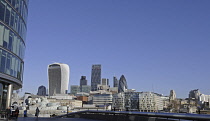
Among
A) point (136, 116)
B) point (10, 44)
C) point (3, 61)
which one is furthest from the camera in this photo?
point (10, 44)

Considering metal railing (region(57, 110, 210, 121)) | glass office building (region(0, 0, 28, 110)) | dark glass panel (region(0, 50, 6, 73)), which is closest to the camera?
metal railing (region(57, 110, 210, 121))

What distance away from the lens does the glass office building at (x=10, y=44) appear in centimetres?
3181

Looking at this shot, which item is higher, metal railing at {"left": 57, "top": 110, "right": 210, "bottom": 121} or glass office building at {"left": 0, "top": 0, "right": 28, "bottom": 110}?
glass office building at {"left": 0, "top": 0, "right": 28, "bottom": 110}

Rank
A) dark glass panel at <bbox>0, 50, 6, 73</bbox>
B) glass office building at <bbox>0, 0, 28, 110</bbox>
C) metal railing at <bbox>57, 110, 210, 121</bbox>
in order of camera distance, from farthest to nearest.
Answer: glass office building at <bbox>0, 0, 28, 110</bbox>, dark glass panel at <bbox>0, 50, 6, 73</bbox>, metal railing at <bbox>57, 110, 210, 121</bbox>

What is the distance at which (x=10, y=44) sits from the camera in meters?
33.8

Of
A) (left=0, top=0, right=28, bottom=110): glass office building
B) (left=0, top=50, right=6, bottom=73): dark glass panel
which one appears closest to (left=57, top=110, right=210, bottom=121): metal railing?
(left=0, top=0, right=28, bottom=110): glass office building

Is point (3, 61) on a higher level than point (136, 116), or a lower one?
higher

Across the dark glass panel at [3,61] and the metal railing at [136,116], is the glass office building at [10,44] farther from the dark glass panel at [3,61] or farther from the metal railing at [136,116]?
the metal railing at [136,116]

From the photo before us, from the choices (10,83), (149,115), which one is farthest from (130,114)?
(10,83)

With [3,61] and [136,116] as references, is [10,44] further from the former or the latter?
[136,116]

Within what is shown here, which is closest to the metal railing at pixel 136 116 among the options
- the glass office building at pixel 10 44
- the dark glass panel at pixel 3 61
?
the glass office building at pixel 10 44

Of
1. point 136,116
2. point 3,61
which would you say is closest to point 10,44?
point 3,61

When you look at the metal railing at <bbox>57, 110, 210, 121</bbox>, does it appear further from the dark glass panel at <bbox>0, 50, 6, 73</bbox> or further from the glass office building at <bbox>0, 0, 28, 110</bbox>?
the dark glass panel at <bbox>0, 50, 6, 73</bbox>

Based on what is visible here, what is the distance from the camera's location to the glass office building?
31812 millimetres
